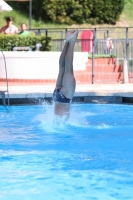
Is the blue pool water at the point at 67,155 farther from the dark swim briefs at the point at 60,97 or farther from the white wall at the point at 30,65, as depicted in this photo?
the white wall at the point at 30,65

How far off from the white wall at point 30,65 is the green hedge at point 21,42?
31.3 inches

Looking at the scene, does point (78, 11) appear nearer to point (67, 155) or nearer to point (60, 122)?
point (60, 122)

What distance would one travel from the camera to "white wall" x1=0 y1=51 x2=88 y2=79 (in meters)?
17.6

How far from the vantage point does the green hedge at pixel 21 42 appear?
18422 millimetres

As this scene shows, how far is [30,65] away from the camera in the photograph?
1772 centimetres

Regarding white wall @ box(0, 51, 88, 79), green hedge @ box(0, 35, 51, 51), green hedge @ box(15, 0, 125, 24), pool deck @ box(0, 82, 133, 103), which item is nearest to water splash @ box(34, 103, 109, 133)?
pool deck @ box(0, 82, 133, 103)

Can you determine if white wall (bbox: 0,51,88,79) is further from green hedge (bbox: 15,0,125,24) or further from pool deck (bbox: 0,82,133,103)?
green hedge (bbox: 15,0,125,24)

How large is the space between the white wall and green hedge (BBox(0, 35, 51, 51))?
0.80 meters

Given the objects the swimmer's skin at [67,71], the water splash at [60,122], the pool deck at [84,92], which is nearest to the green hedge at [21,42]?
the pool deck at [84,92]

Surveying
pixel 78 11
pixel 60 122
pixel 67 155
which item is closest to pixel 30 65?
pixel 60 122

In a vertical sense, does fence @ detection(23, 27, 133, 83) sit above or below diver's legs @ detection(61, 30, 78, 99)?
below

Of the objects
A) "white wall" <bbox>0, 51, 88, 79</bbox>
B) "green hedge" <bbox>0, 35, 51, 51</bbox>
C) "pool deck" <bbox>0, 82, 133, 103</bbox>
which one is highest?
"green hedge" <bbox>0, 35, 51, 51</bbox>

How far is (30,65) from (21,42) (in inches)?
45.0

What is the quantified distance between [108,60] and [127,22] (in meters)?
16.6
